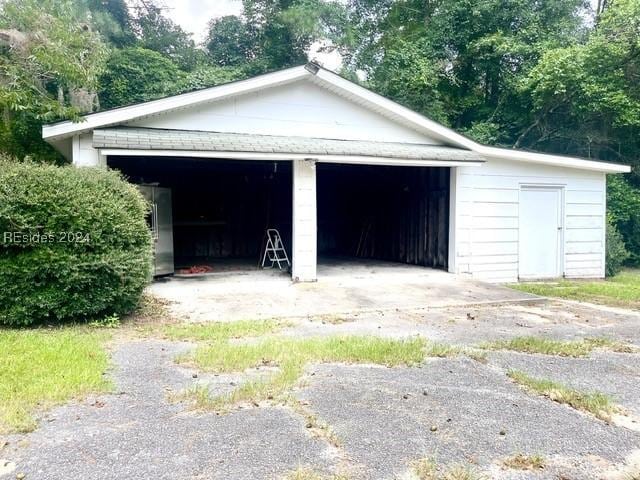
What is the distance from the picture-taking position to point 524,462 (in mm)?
2633

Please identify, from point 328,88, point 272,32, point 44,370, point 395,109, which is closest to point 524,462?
point 44,370

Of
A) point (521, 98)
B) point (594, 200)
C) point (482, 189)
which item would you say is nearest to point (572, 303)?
point (482, 189)

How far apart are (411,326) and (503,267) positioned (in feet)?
17.6

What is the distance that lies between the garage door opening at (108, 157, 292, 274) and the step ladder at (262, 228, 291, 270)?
0.50 meters

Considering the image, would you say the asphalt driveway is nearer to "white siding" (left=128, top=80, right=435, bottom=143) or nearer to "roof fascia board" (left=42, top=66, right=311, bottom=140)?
"roof fascia board" (left=42, top=66, right=311, bottom=140)

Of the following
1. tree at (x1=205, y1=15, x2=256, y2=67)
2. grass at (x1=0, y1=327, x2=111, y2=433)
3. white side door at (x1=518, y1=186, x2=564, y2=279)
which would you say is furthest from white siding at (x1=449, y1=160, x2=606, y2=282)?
tree at (x1=205, y1=15, x2=256, y2=67)

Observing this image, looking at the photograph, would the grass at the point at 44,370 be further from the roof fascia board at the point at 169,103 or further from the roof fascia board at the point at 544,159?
the roof fascia board at the point at 544,159

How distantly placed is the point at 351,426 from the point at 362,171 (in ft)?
36.9

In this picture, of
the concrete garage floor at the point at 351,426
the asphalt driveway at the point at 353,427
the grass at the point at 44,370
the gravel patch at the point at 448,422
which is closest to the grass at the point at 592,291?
the concrete garage floor at the point at 351,426

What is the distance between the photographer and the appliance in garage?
9.04 metres

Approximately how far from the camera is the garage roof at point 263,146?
7512mm

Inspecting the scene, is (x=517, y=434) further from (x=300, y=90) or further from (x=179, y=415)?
(x=300, y=90)

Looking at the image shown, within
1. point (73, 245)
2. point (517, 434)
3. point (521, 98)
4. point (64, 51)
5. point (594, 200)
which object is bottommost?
point (517, 434)

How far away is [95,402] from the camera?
3385 mm
